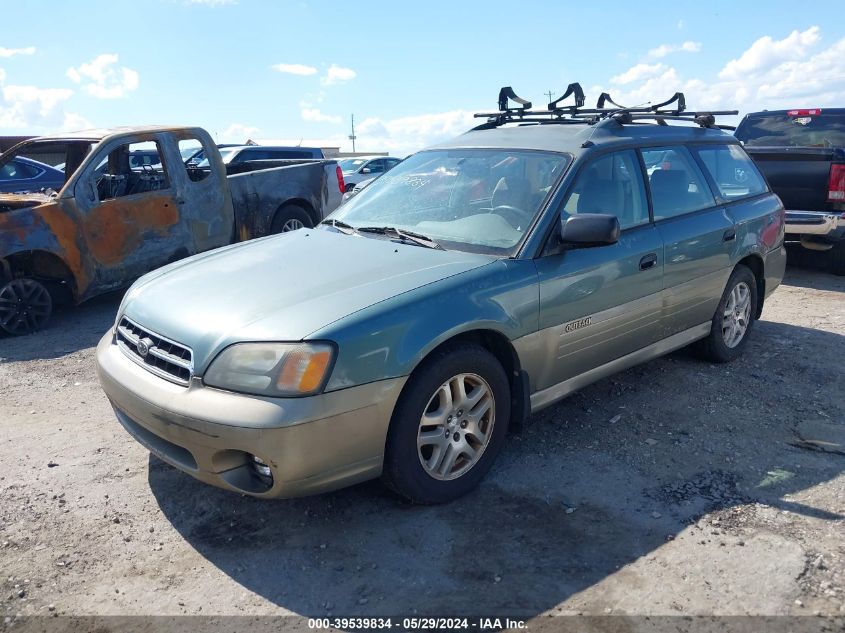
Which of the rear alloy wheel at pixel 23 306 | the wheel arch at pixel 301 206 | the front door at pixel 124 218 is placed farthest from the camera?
the wheel arch at pixel 301 206

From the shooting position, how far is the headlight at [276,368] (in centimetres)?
271

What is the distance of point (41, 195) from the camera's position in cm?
690

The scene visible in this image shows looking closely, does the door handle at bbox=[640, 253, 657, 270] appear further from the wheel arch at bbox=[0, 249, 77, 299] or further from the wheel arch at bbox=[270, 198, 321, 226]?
the wheel arch at bbox=[270, 198, 321, 226]

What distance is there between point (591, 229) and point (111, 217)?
5.03 meters

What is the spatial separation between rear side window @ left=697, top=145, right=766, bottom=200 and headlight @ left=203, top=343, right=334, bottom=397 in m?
3.42

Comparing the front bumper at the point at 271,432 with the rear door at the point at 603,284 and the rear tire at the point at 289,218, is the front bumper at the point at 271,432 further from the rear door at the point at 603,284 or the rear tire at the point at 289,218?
the rear tire at the point at 289,218

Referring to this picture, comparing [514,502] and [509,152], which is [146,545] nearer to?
[514,502]

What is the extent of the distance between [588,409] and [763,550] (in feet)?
5.17

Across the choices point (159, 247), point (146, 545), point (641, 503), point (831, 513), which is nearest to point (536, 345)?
A: point (641, 503)

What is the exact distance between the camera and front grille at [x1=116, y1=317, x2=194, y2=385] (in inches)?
115

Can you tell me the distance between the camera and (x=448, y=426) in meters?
3.19

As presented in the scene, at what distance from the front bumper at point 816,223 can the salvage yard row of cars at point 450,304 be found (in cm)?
246

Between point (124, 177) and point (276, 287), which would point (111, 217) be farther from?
point (276, 287)

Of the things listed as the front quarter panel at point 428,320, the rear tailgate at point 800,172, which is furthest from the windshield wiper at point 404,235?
the rear tailgate at point 800,172
